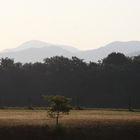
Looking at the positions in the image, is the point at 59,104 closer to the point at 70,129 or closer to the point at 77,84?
the point at 70,129

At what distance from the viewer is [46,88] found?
442 ft

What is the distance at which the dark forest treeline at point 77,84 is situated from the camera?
131 metres

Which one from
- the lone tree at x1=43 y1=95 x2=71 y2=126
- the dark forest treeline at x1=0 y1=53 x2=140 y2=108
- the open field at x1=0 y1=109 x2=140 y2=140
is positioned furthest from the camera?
the dark forest treeline at x1=0 y1=53 x2=140 y2=108

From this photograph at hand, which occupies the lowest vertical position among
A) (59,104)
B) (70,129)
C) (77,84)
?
(70,129)

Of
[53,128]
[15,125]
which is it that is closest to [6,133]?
[15,125]

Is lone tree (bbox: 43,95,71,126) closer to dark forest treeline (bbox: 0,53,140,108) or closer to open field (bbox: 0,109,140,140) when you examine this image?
open field (bbox: 0,109,140,140)

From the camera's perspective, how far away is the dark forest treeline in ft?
430

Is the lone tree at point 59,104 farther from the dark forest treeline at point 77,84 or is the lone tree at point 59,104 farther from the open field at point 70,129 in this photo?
the dark forest treeline at point 77,84

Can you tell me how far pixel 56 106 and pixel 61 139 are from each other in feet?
17.0

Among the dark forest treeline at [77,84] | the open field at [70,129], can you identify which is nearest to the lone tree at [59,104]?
the open field at [70,129]

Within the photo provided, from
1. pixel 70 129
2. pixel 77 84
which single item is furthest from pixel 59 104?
pixel 77 84

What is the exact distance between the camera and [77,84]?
133625 mm

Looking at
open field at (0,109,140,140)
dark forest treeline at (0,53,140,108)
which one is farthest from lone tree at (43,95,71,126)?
dark forest treeline at (0,53,140,108)

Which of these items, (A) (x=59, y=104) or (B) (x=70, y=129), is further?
(A) (x=59, y=104)
